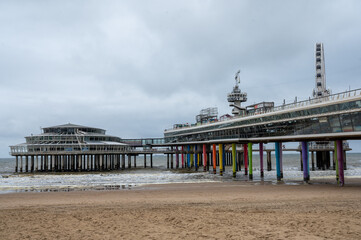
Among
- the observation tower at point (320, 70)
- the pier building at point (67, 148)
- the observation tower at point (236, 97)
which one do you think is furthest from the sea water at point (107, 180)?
the observation tower at point (320, 70)

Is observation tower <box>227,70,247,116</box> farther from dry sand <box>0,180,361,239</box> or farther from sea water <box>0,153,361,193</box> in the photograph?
dry sand <box>0,180,361,239</box>

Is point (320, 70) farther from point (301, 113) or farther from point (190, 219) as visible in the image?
point (190, 219)

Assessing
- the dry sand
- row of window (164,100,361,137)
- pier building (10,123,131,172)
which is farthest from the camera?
pier building (10,123,131,172)

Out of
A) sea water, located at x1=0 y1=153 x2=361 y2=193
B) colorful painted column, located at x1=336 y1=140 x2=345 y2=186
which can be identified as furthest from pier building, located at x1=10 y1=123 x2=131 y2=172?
Result: colorful painted column, located at x1=336 y1=140 x2=345 y2=186

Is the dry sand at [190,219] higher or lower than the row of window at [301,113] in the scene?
lower

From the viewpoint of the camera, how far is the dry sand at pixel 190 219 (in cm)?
1255

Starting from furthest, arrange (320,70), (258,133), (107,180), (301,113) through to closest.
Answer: (320,70), (107,180), (258,133), (301,113)

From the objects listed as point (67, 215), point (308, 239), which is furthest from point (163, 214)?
point (308, 239)

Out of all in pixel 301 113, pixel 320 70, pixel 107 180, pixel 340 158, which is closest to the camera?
pixel 340 158

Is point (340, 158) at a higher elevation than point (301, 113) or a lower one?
lower

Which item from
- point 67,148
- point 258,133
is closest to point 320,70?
point 258,133

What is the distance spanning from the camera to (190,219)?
15.1m

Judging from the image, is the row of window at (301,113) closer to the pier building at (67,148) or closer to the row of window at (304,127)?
the row of window at (304,127)

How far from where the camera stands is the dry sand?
494 inches
